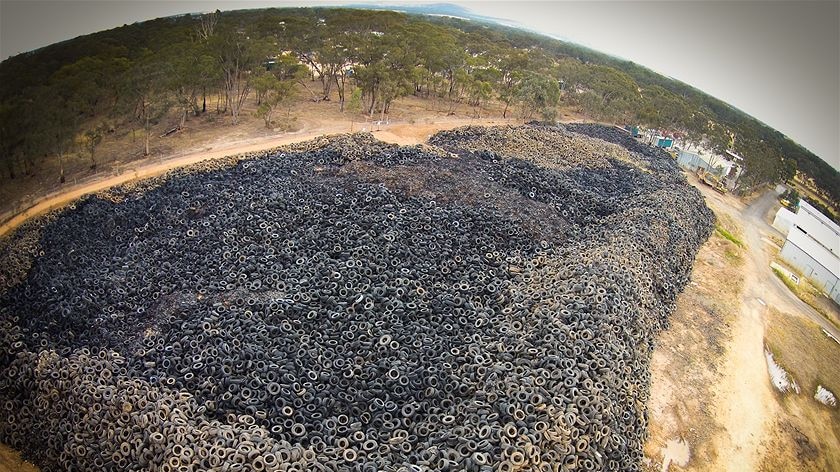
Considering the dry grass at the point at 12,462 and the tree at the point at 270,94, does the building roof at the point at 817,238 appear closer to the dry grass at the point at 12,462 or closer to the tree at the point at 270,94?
the dry grass at the point at 12,462

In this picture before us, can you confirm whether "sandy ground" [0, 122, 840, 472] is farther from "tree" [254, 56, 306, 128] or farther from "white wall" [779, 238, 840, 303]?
"tree" [254, 56, 306, 128]

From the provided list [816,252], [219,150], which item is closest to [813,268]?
[816,252]

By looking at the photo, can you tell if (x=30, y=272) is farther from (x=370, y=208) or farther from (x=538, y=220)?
(x=538, y=220)

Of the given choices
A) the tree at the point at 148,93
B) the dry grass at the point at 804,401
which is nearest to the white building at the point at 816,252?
the dry grass at the point at 804,401

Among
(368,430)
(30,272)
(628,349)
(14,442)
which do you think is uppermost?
(628,349)

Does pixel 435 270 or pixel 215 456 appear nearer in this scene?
pixel 215 456

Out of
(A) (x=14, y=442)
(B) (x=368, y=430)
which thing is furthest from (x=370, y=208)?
(A) (x=14, y=442)

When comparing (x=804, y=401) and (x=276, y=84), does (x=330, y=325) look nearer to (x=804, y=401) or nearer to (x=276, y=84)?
(x=804, y=401)
